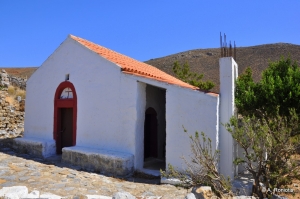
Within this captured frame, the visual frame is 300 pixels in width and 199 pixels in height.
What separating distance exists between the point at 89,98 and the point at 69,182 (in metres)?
3.32

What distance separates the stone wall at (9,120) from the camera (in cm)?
1339

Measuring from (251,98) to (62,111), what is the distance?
6.89m

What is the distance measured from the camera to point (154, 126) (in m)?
9.67

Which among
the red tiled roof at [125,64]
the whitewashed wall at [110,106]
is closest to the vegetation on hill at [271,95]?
the red tiled roof at [125,64]

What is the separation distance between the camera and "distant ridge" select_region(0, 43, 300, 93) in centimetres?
4072

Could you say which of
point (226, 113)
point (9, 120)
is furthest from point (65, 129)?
point (226, 113)

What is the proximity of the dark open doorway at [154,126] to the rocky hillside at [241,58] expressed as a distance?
95.9 ft

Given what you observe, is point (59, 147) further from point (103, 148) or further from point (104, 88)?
point (104, 88)

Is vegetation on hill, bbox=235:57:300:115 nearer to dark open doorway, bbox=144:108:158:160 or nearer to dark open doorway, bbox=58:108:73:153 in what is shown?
dark open doorway, bbox=144:108:158:160

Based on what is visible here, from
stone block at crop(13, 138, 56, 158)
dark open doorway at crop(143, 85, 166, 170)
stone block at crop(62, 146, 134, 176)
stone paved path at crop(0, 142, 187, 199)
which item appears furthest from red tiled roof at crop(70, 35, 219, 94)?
stone block at crop(13, 138, 56, 158)

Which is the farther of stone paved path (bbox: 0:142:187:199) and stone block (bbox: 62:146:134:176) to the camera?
stone block (bbox: 62:146:134:176)

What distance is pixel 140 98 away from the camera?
25.4ft

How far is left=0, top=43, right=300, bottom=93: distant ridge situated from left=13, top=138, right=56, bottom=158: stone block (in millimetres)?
31511

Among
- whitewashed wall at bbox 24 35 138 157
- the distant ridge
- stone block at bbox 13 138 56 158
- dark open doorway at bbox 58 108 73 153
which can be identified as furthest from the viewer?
the distant ridge
